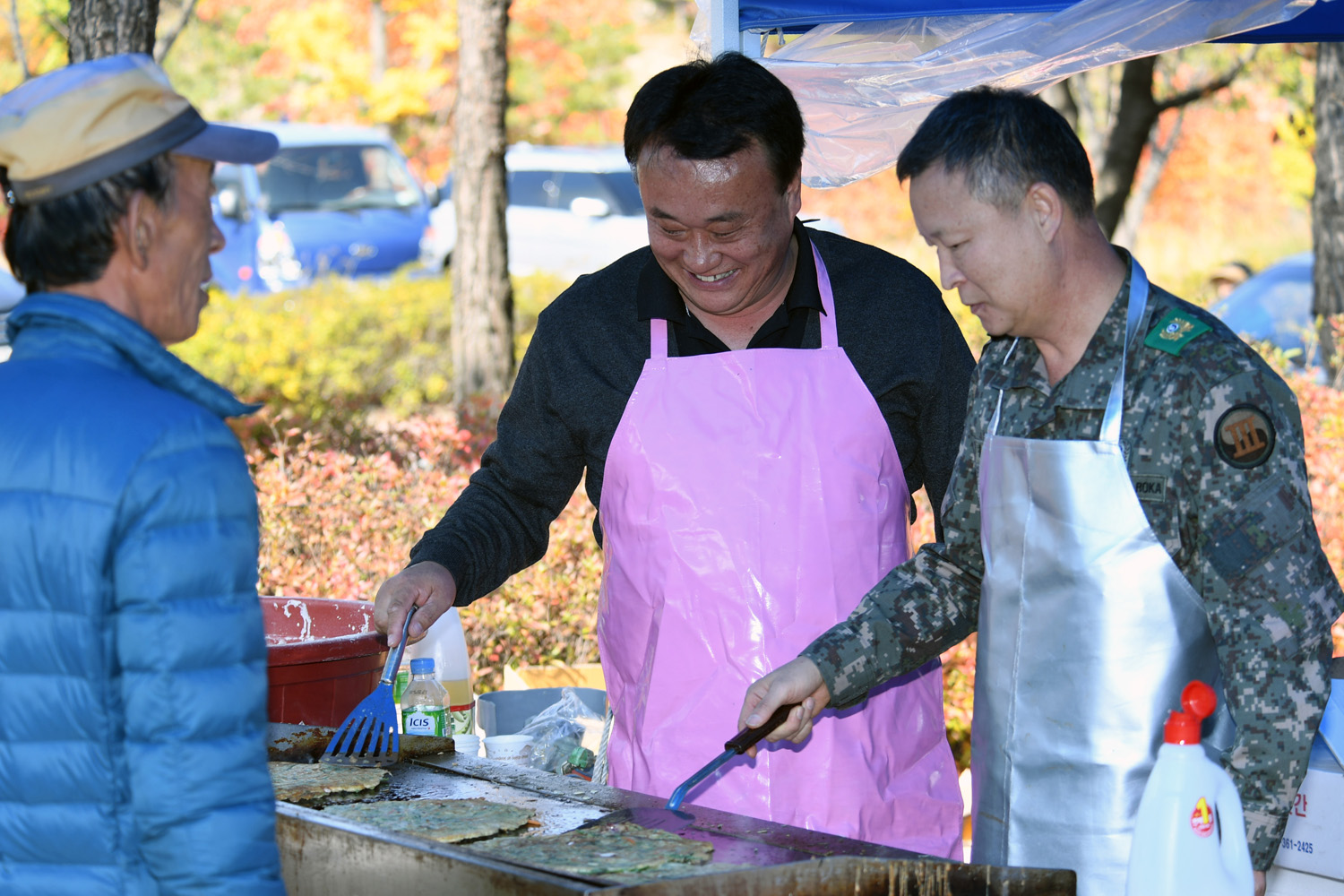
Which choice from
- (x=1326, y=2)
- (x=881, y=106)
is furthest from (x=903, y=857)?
(x=1326, y=2)

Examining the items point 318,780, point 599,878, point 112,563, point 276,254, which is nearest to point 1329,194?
point 318,780

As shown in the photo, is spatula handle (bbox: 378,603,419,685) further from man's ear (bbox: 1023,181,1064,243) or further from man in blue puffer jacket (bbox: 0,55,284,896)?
man's ear (bbox: 1023,181,1064,243)

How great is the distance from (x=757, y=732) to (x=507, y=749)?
123 cm

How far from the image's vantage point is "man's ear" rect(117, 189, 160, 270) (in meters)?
1.49

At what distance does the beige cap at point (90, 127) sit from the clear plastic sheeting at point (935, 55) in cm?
192

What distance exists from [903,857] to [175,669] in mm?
1052

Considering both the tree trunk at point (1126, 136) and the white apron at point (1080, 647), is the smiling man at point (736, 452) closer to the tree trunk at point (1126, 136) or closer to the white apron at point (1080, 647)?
the white apron at point (1080, 647)

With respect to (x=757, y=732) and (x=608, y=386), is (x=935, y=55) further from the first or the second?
(x=757, y=732)

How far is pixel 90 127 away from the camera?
145cm

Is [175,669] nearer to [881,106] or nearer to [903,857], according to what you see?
[903,857]

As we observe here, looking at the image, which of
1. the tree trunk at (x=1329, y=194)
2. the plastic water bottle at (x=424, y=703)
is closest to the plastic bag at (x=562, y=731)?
the plastic water bottle at (x=424, y=703)

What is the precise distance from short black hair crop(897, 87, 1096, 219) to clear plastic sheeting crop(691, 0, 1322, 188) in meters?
1.08

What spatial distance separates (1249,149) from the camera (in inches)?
741

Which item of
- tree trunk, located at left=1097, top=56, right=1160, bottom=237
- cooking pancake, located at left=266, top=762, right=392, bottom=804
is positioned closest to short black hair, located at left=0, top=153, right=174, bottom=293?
cooking pancake, located at left=266, top=762, right=392, bottom=804
